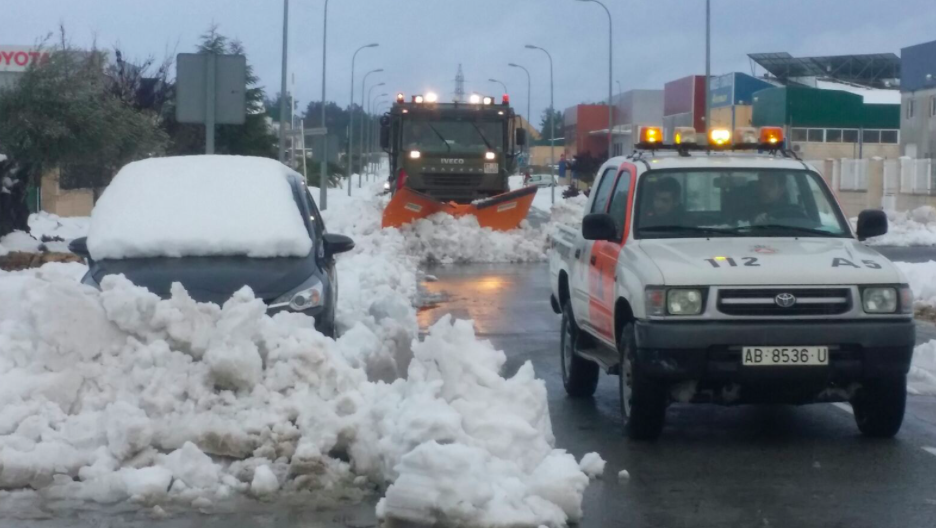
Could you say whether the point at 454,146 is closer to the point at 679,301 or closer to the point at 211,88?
the point at 211,88

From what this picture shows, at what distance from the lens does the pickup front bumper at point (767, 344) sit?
7.46 meters

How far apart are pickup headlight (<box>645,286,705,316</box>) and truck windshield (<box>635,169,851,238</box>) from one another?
934mm

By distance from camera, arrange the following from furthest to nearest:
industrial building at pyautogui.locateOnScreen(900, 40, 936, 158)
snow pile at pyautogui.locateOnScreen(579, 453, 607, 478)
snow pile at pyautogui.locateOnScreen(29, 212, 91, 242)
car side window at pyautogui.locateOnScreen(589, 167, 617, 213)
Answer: industrial building at pyautogui.locateOnScreen(900, 40, 936, 158), snow pile at pyautogui.locateOnScreen(29, 212, 91, 242), car side window at pyautogui.locateOnScreen(589, 167, 617, 213), snow pile at pyautogui.locateOnScreen(579, 453, 607, 478)

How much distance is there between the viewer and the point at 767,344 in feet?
24.5

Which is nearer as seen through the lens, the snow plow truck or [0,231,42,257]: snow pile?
[0,231,42,257]: snow pile

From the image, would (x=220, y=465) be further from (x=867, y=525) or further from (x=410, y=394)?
(x=867, y=525)

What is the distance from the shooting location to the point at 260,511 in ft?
20.5

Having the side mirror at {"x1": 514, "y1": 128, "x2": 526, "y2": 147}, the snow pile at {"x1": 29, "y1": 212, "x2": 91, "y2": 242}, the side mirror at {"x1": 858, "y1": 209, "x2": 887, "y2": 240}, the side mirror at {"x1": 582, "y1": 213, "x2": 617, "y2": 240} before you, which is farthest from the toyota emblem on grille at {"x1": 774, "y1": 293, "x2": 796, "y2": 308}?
the side mirror at {"x1": 514, "y1": 128, "x2": 526, "y2": 147}

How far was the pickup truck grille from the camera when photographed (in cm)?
752

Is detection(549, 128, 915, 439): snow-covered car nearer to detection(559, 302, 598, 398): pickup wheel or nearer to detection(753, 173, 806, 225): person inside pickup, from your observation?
detection(753, 173, 806, 225): person inside pickup

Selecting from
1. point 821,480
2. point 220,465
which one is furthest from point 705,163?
point 220,465

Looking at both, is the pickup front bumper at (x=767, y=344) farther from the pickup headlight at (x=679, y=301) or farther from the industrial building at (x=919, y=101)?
the industrial building at (x=919, y=101)

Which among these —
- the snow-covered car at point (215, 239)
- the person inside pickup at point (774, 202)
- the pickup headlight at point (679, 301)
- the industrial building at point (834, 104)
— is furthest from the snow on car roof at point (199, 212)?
the industrial building at point (834, 104)

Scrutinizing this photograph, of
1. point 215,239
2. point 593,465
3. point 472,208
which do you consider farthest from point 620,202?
point 472,208
